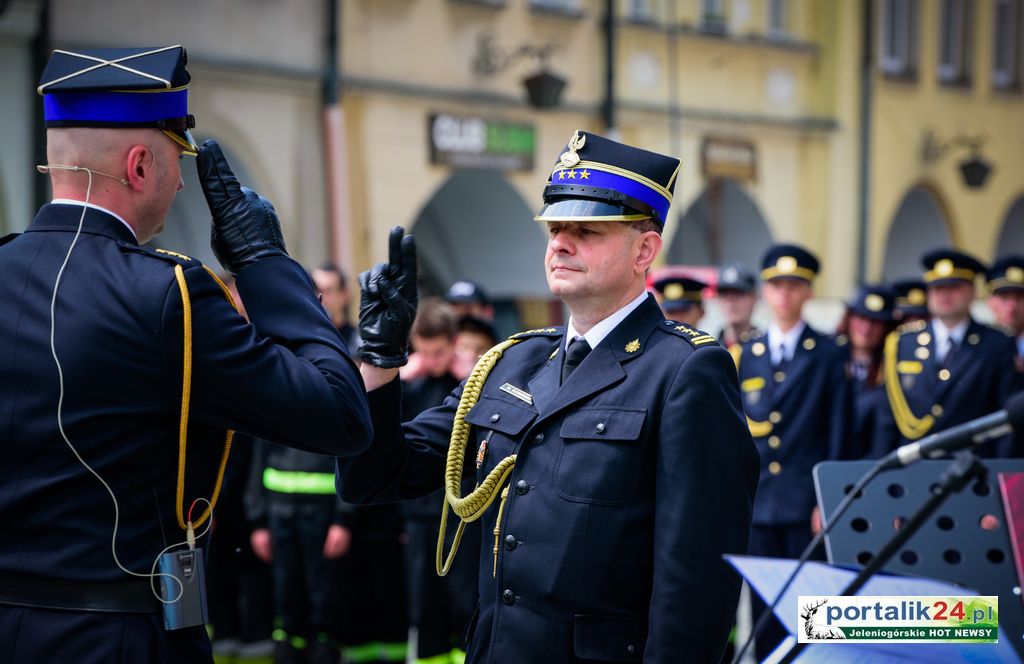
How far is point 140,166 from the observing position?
283 centimetres

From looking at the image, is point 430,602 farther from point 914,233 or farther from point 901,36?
point 914,233

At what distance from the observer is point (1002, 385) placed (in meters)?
7.73

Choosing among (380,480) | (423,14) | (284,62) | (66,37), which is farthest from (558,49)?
(380,480)

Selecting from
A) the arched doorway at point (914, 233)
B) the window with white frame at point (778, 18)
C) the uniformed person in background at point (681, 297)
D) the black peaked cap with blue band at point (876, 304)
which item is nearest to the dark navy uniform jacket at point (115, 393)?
the uniformed person in background at point (681, 297)

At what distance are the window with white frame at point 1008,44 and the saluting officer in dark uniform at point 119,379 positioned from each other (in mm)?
21685

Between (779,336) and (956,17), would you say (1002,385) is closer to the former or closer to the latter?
(779,336)

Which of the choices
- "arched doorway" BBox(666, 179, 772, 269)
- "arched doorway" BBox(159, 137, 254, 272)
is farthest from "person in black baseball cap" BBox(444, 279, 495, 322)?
"arched doorway" BBox(666, 179, 772, 269)

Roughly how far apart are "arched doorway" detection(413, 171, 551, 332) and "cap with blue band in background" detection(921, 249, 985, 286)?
932 centimetres

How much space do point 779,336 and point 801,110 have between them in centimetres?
1230

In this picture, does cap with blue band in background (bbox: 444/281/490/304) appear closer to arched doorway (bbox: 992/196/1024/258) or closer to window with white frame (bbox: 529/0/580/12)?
window with white frame (bbox: 529/0/580/12)

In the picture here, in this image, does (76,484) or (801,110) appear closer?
(76,484)

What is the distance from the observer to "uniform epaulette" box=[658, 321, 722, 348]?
3.20 meters

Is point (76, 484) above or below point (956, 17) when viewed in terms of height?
below

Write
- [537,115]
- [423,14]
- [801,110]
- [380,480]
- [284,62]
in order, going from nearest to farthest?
[380,480] → [284,62] → [423,14] → [537,115] → [801,110]
